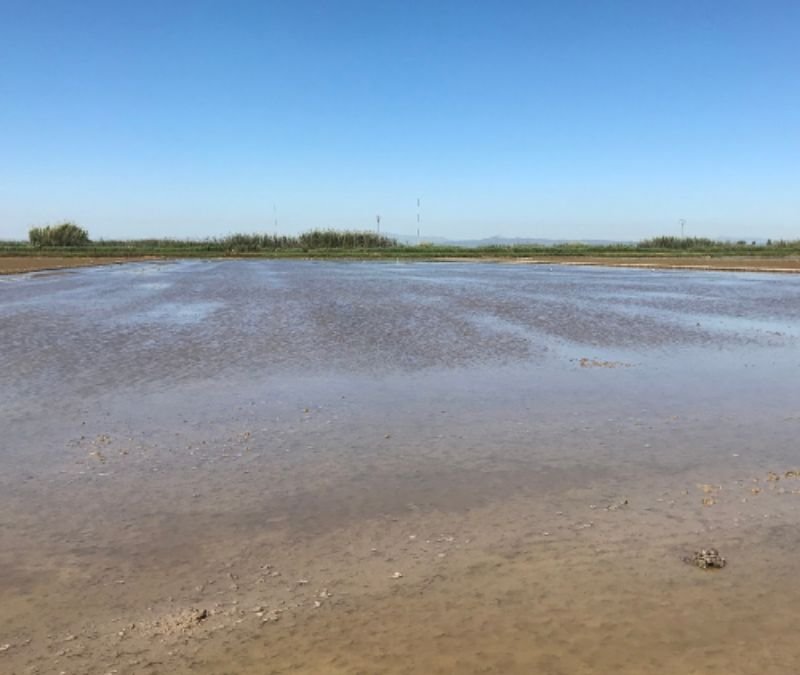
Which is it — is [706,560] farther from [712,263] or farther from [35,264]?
[712,263]

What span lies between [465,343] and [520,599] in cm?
1150

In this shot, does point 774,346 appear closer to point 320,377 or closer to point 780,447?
point 780,447

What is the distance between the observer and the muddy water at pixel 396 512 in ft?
12.9

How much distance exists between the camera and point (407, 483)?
21.7 ft

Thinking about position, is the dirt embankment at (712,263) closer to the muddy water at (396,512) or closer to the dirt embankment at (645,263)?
the dirt embankment at (645,263)

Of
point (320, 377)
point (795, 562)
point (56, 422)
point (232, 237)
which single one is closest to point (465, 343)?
point (320, 377)

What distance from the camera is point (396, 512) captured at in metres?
5.88

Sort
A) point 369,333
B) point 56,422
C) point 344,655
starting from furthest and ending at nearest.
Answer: point 369,333
point 56,422
point 344,655

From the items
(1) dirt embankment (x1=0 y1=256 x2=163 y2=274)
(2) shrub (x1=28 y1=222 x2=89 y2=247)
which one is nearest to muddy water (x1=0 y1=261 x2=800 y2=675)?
(1) dirt embankment (x1=0 y1=256 x2=163 y2=274)

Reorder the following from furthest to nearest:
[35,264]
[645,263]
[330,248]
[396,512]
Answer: [330,248]
[645,263]
[35,264]
[396,512]

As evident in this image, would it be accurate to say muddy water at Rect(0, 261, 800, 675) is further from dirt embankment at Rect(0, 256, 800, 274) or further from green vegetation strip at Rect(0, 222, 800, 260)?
green vegetation strip at Rect(0, 222, 800, 260)

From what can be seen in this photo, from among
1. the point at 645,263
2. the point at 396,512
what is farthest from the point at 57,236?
the point at 396,512

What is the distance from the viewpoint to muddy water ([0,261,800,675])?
3934 millimetres

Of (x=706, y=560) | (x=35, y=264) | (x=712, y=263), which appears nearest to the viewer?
(x=706, y=560)
